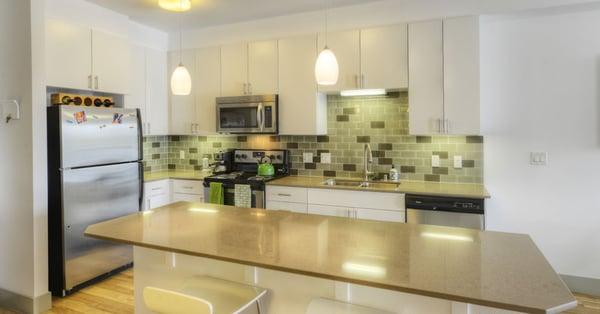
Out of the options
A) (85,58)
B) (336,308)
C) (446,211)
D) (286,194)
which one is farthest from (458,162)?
(85,58)

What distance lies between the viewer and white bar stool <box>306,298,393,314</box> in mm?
1390

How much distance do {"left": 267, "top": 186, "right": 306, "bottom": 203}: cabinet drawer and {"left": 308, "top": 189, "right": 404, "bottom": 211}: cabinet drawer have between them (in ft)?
0.28

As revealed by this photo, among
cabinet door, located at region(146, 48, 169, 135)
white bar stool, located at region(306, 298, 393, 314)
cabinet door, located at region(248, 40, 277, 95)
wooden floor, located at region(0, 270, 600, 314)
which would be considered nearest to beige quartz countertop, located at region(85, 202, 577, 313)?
white bar stool, located at region(306, 298, 393, 314)

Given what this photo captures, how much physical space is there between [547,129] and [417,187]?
Answer: 1209 mm

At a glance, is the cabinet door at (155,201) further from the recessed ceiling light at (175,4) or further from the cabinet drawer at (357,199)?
the recessed ceiling light at (175,4)

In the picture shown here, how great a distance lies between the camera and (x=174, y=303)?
1411mm

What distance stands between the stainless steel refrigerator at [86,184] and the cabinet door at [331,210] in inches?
69.5

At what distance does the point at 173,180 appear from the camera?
13.5 ft

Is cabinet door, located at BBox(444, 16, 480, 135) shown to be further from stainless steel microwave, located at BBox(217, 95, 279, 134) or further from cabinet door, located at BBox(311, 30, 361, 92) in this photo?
stainless steel microwave, located at BBox(217, 95, 279, 134)

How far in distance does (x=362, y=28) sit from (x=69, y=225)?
3.08 meters

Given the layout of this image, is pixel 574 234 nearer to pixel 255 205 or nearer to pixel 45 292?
pixel 255 205

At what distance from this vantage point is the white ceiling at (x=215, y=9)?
3.36 m

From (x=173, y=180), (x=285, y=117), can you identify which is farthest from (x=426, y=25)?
(x=173, y=180)

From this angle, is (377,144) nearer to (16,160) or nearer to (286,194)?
(286,194)
